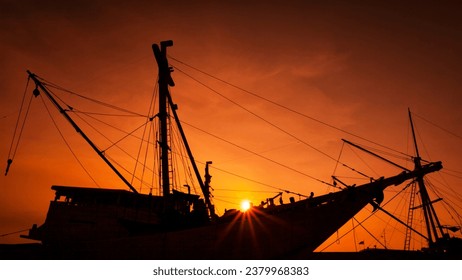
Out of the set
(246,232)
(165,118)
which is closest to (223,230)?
(246,232)

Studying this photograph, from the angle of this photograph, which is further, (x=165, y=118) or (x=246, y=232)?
(x=165, y=118)

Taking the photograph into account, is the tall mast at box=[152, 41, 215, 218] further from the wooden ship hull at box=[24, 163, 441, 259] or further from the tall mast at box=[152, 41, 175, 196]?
the wooden ship hull at box=[24, 163, 441, 259]

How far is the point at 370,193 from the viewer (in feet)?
54.7

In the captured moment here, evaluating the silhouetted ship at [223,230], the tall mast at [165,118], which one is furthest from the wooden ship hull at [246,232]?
the tall mast at [165,118]

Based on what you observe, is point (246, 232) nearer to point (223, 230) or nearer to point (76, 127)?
point (223, 230)

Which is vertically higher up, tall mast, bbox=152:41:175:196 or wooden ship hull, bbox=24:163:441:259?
tall mast, bbox=152:41:175:196

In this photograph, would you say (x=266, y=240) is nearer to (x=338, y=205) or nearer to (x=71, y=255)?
(x=338, y=205)

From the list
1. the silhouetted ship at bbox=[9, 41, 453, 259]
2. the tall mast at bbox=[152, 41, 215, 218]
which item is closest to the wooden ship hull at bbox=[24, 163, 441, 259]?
the silhouetted ship at bbox=[9, 41, 453, 259]

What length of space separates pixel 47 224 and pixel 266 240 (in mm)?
14981

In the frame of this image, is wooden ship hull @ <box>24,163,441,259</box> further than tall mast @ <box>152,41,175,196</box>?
No

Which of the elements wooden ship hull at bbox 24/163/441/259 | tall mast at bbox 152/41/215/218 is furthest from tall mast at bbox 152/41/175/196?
wooden ship hull at bbox 24/163/441/259

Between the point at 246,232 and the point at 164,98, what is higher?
the point at 164,98

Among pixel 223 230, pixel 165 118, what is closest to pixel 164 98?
pixel 165 118

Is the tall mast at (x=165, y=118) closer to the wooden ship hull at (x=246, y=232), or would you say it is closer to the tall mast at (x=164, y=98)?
the tall mast at (x=164, y=98)
